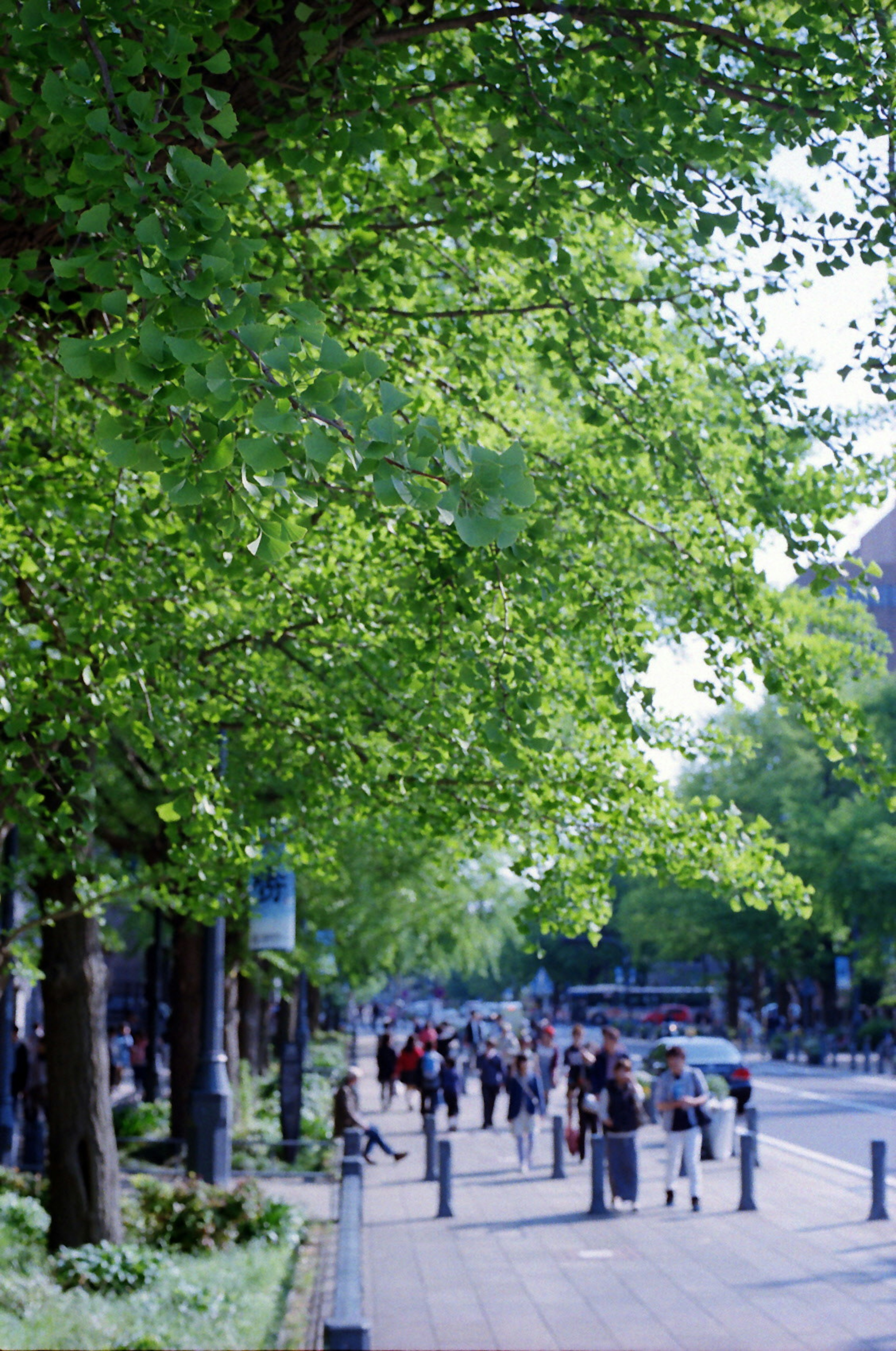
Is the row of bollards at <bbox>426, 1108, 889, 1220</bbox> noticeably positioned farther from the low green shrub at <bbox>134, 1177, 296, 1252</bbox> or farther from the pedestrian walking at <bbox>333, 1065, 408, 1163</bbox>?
the pedestrian walking at <bbox>333, 1065, 408, 1163</bbox>

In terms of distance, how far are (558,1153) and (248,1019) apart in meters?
11.7

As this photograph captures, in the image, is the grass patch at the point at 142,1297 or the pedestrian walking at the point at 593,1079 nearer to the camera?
the grass patch at the point at 142,1297

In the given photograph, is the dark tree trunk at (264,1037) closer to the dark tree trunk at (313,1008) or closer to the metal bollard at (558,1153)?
the dark tree trunk at (313,1008)

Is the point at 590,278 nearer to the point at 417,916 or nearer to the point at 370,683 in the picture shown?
the point at 370,683

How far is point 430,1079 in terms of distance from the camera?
26.2 m

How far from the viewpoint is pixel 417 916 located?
27.1 m

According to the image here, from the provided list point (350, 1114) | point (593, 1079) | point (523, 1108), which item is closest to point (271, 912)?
point (350, 1114)

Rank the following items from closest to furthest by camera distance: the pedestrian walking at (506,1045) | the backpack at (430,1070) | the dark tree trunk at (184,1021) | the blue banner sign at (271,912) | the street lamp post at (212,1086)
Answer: the street lamp post at (212,1086) → the blue banner sign at (271,912) → the dark tree trunk at (184,1021) → the backpack at (430,1070) → the pedestrian walking at (506,1045)

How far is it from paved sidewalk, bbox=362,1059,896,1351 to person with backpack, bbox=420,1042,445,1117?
7388 millimetres

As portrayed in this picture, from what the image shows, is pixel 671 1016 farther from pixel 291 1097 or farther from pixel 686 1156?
pixel 686 1156

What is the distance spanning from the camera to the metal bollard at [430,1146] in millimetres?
18562

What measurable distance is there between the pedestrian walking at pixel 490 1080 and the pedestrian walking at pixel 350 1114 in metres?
5.33

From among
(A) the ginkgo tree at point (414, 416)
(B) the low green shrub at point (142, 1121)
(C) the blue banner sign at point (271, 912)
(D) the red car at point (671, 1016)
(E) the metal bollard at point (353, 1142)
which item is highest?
(A) the ginkgo tree at point (414, 416)

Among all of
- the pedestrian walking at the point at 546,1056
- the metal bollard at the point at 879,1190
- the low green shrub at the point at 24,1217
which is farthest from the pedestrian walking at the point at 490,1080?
the low green shrub at the point at 24,1217
